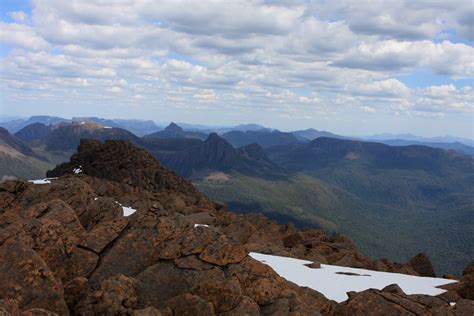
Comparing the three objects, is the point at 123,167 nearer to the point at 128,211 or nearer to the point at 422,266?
the point at 128,211

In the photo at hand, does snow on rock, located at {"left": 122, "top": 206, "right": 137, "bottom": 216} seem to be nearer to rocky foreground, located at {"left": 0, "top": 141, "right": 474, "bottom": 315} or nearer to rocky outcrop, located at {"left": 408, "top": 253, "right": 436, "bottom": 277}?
rocky foreground, located at {"left": 0, "top": 141, "right": 474, "bottom": 315}

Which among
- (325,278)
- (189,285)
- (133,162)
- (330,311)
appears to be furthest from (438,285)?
(133,162)

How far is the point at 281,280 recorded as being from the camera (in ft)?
66.8

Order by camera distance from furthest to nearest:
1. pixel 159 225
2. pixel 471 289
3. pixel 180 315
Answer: pixel 471 289
pixel 159 225
pixel 180 315

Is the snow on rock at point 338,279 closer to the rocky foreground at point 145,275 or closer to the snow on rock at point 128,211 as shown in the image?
the rocky foreground at point 145,275

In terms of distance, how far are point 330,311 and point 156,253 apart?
27.5 feet

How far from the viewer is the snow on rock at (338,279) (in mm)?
27625

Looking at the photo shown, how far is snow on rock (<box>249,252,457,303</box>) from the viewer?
27.6 meters

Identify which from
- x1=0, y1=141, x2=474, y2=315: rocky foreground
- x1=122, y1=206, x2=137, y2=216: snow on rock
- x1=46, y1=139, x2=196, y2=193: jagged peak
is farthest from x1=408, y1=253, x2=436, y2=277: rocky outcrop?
x1=46, y1=139, x2=196, y2=193: jagged peak

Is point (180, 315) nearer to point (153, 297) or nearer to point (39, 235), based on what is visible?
point (153, 297)

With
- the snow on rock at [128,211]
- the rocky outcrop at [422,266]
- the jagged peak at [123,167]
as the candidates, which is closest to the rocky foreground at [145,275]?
the snow on rock at [128,211]

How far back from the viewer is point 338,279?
3031 centimetres

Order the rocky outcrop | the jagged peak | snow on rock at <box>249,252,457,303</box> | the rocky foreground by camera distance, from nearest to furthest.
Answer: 1. the rocky foreground
2. snow on rock at <box>249,252,457,303</box>
3. the rocky outcrop
4. the jagged peak

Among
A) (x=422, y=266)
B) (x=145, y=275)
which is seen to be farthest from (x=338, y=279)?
(x=422, y=266)
